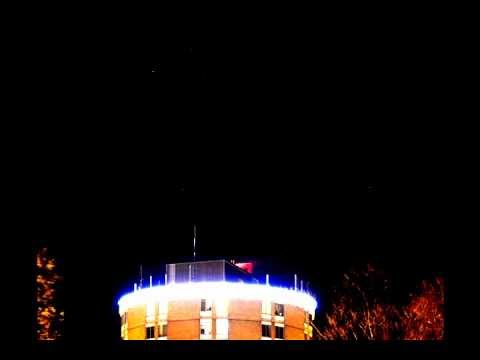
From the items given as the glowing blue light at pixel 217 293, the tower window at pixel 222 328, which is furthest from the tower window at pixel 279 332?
the tower window at pixel 222 328

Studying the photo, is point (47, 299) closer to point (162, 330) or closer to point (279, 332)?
point (162, 330)

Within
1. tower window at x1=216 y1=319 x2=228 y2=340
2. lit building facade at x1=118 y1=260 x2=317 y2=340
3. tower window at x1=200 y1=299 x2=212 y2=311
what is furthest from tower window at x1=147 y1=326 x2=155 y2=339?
tower window at x1=216 y1=319 x2=228 y2=340

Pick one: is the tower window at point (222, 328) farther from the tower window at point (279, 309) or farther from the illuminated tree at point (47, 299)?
the illuminated tree at point (47, 299)

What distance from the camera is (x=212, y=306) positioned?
96.8 ft

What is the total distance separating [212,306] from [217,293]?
2.31ft

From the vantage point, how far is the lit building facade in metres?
29.3

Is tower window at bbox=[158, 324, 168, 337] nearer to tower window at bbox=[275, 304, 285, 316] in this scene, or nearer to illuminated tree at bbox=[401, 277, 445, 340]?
tower window at bbox=[275, 304, 285, 316]

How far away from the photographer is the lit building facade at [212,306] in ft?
96.2

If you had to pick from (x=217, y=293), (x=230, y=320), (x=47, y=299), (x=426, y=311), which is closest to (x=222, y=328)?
(x=230, y=320)

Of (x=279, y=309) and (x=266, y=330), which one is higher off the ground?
(x=279, y=309)

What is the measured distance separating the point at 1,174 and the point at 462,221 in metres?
2.79

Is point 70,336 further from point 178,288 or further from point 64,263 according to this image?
point 178,288

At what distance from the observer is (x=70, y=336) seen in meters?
3.99

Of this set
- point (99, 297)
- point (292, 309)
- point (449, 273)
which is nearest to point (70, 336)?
point (99, 297)
